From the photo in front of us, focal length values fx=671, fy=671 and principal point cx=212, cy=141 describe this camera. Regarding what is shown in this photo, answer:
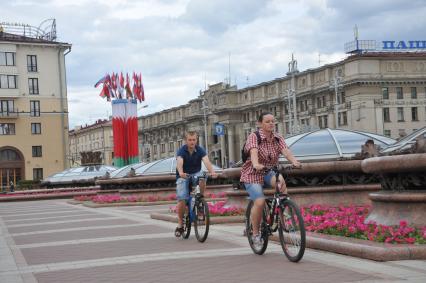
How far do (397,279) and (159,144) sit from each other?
426 ft

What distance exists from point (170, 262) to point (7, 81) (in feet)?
Answer: 238

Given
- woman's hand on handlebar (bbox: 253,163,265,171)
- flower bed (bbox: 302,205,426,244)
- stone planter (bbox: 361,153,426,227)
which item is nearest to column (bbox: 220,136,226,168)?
flower bed (bbox: 302,205,426,244)

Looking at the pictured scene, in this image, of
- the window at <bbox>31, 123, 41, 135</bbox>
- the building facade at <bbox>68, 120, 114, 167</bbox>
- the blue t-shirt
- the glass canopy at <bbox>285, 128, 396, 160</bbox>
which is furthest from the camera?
the building facade at <bbox>68, 120, 114, 167</bbox>

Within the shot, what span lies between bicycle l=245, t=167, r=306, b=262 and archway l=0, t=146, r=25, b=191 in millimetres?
71977

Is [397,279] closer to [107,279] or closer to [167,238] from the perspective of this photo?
[107,279]

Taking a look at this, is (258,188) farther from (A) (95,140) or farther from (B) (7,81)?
(A) (95,140)

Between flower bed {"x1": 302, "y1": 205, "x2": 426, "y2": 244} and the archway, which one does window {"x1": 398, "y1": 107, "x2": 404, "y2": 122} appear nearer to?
the archway

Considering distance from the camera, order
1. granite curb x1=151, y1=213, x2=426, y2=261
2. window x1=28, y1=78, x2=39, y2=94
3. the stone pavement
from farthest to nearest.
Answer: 1. window x1=28, y1=78, x2=39, y2=94
2. granite curb x1=151, y1=213, x2=426, y2=261
3. the stone pavement

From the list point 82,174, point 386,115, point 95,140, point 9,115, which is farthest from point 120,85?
point 95,140

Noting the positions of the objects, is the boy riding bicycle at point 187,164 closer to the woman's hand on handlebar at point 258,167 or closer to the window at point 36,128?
the woman's hand on handlebar at point 258,167

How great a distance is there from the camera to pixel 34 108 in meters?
78.6

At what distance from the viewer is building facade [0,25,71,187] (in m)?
76.6

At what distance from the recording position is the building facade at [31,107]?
76562 millimetres

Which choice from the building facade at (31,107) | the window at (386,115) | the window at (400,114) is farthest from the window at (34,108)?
the window at (400,114)
